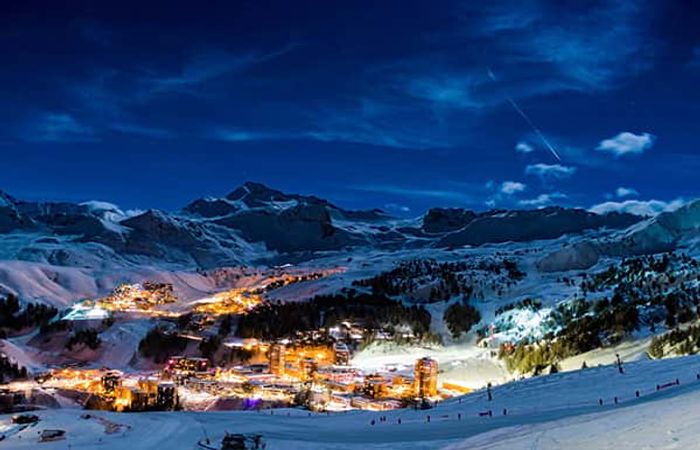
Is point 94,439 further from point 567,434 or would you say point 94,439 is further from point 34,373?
point 34,373

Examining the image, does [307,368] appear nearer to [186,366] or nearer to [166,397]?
[186,366]

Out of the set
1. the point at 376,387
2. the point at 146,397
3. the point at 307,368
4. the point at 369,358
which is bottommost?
the point at 376,387

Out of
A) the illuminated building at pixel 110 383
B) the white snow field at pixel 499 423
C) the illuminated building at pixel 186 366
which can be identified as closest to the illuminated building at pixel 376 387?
the white snow field at pixel 499 423

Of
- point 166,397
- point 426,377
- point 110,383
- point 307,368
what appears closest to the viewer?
point 426,377

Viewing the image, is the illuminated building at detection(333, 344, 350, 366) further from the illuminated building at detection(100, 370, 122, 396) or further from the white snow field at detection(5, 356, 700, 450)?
the white snow field at detection(5, 356, 700, 450)

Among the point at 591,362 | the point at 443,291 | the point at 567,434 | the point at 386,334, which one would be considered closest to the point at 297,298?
the point at 443,291

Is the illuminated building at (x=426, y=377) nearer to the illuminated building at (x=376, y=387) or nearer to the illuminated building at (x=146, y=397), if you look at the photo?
the illuminated building at (x=376, y=387)

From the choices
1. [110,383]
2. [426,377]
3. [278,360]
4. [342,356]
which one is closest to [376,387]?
[426,377]
